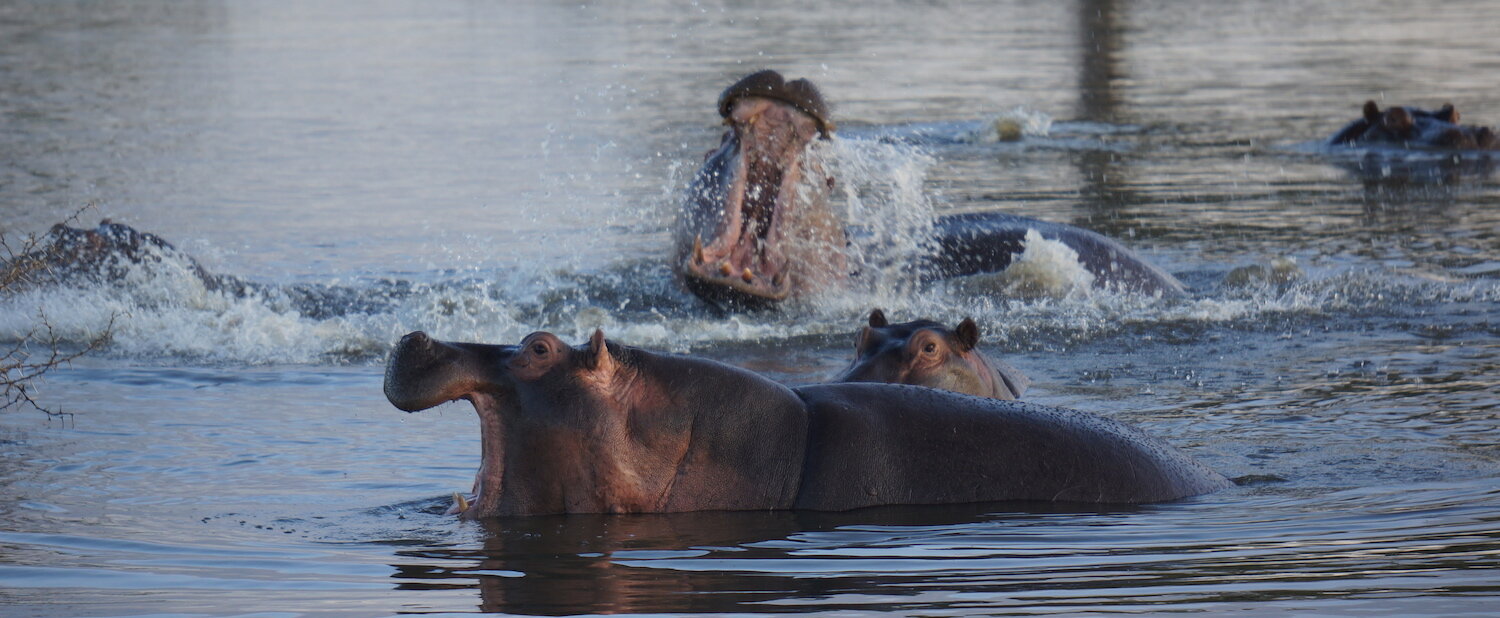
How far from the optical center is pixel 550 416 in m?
4.51

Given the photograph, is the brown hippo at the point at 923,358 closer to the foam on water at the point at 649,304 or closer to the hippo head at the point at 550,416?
the hippo head at the point at 550,416

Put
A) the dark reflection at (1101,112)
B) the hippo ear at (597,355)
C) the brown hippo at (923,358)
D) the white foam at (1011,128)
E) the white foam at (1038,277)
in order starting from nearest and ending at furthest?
1. the hippo ear at (597,355)
2. the brown hippo at (923,358)
3. the white foam at (1038,277)
4. the dark reflection at (1101,112)
5. the white foam at (1011,128)

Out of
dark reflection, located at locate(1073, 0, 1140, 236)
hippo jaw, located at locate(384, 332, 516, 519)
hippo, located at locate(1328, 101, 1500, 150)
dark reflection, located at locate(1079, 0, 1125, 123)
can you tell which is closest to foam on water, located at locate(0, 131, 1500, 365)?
dark reflection, located at locate(1073, 0, 1140, 236)

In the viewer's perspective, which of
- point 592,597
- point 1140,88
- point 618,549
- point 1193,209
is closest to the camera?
point 592,597

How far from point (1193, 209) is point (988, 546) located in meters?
8.66

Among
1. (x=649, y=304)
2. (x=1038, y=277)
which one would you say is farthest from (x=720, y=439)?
(x=1038, y=277)

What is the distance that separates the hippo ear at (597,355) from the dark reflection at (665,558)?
392 mm

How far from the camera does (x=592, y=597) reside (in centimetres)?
405

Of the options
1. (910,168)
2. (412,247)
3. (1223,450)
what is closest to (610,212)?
(412,247)

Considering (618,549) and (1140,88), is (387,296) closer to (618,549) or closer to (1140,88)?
(618,549)

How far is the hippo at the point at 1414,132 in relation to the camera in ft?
53.1

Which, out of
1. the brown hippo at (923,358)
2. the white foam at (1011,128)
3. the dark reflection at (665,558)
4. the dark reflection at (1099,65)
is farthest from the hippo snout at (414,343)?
the dark reflection at (1099,65)

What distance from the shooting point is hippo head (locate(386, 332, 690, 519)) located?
4.42 meters

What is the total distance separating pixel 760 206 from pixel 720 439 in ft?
12.8
